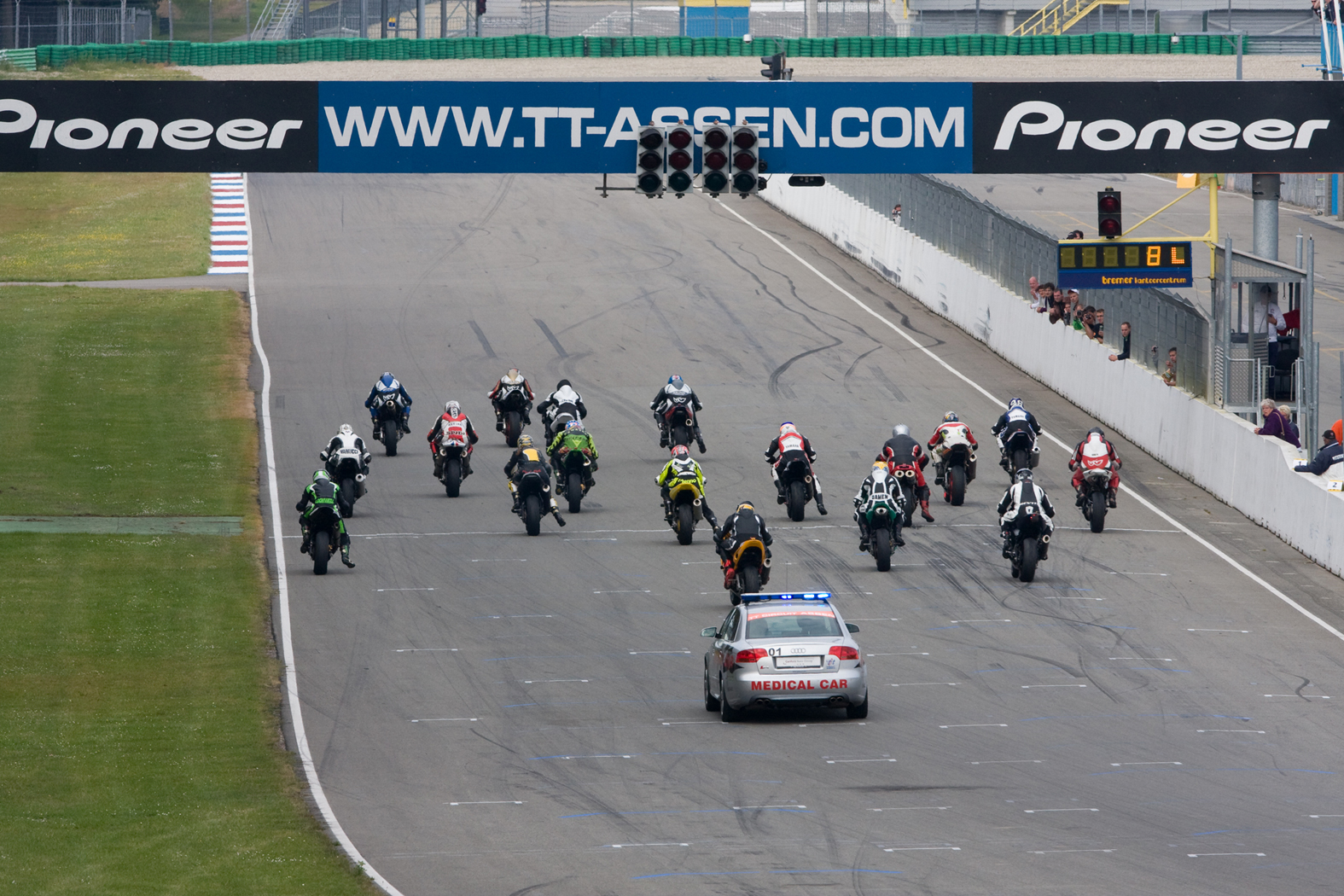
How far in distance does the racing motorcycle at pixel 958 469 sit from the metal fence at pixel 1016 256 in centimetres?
483

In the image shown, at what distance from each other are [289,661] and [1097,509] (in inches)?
497

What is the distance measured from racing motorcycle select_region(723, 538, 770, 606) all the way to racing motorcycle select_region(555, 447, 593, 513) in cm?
679

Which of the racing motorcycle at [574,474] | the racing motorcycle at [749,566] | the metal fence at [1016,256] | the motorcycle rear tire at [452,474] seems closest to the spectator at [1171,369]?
the metal fence at [1016,256]

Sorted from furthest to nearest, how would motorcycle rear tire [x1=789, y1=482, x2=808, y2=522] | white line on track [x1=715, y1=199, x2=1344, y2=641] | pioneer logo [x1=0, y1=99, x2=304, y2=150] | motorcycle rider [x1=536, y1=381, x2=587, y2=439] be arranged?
Answer: 1. motorcycle rider [x1=536, y1=381, x2=587, y2=439]
2. motorcycle rear tire [x1=789, y1=482, x2=808, y2=522]
3. pioneer logo [x1=0, y1=99, x2=304, y2=150]
4. white line on track [x1=715, y1=199, x2=1344, y2=641]

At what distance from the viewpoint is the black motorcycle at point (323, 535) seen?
25844mm

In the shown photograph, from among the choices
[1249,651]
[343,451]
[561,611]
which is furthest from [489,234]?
[1249,651]

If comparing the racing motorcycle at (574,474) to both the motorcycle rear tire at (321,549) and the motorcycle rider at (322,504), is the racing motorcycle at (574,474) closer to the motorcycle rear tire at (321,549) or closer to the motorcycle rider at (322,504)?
the motorcycle rider at (322,504)

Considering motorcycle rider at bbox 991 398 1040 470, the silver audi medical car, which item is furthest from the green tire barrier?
the silver audi medical car

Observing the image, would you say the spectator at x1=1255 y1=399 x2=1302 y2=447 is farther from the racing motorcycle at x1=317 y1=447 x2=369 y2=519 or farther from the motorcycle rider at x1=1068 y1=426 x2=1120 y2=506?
the racing motorcycle at x1=317 y1=447 x2=369 y2=519

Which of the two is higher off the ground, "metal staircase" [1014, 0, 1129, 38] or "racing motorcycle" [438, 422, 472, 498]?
"metal staircase" [1014, 0, 1129, 38]

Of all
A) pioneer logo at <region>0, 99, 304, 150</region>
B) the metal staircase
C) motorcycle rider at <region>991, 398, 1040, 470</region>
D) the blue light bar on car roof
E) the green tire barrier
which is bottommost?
the blue light bar on car roof

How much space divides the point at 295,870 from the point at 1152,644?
1166 centimetres

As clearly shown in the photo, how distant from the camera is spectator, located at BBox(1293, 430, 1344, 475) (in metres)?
27.3

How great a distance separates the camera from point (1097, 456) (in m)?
28.2
